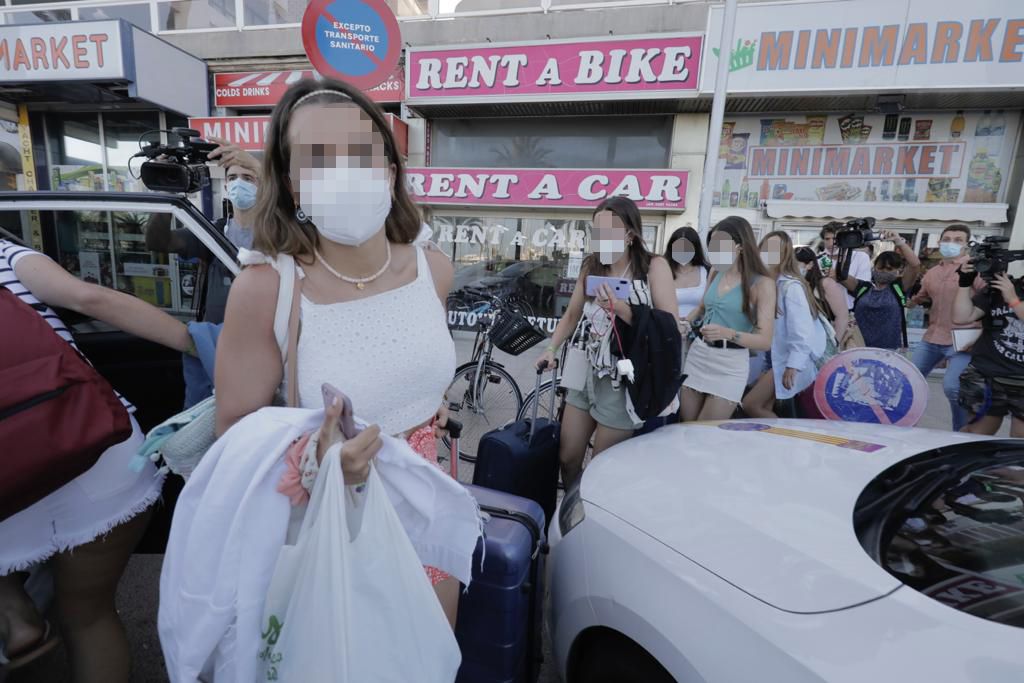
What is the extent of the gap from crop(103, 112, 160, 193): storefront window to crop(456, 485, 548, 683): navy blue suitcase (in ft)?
36.7

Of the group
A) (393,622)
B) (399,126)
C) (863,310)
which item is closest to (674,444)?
(393,622)

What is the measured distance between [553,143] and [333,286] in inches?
328

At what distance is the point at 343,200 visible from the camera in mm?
1237

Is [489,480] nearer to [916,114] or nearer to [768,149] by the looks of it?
[768,149]

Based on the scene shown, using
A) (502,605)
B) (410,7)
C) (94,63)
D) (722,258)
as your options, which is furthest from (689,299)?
(94,63)

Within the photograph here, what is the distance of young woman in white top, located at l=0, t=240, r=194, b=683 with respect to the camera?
1.42 m

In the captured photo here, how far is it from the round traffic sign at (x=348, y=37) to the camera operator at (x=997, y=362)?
4.38 m

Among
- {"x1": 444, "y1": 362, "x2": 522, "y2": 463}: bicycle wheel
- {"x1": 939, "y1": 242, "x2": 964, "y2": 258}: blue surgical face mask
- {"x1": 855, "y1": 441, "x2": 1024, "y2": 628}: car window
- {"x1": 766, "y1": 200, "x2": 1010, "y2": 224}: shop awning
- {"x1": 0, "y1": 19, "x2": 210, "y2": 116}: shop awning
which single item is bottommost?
{"x1": 444, "y1": 362, "x2": 522, "y2": 463}: bicycle wheel

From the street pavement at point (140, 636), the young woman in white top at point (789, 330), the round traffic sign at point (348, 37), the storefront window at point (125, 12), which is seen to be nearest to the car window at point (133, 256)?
the street pavement at point (140, 636)

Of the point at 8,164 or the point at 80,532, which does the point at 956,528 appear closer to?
the point at 80,532

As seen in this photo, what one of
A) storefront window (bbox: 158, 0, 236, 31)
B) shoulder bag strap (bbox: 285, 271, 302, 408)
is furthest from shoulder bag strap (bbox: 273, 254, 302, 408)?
storefront window (bbox: 158, 0, 236, 31)

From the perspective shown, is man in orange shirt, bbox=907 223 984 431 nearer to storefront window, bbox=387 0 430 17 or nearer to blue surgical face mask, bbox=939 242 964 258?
blue surgical face mask, bbox=939 242 964 258

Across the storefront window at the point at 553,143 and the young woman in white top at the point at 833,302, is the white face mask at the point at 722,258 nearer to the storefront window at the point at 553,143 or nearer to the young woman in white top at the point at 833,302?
the young woman in white top at the point at 833,302

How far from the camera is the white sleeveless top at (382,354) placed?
1221 mm
